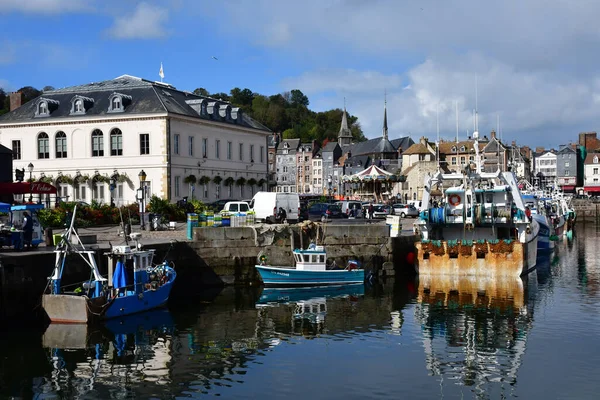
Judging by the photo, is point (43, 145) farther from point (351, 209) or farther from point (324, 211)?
point (351, 209)

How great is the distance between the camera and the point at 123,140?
173 feet

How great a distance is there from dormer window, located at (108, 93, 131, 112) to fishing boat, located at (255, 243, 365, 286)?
83.5 feet

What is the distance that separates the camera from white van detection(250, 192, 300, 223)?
129 ft

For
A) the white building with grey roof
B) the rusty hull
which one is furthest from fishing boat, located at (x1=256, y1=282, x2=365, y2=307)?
the white building with grey roof

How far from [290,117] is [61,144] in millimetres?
126216

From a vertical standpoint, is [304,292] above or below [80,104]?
below

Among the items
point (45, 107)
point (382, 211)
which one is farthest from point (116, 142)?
point (382, 211)

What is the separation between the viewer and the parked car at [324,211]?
48.0m

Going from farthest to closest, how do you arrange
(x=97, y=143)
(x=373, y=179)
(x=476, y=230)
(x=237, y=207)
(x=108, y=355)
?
(x=373, y=179) < (x=97, y=143) < (x=237, y=207) < (x=476, y=230) < (x=108, y=355)

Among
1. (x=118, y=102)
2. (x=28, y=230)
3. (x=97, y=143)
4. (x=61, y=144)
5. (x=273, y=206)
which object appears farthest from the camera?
(x=61, y=144)

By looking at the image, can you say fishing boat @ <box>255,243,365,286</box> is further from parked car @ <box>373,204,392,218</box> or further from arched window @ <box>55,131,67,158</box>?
arched window @ <box>55,131,67,158</box>

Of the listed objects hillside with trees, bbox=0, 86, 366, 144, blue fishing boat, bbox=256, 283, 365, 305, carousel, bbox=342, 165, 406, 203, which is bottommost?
blue fishing boat, bbox=256, 283, 365, 305

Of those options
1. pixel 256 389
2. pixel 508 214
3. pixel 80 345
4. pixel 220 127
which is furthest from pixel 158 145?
pixel 256 389

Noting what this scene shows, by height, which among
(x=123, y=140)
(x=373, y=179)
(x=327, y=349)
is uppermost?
(x=123, y=140)
